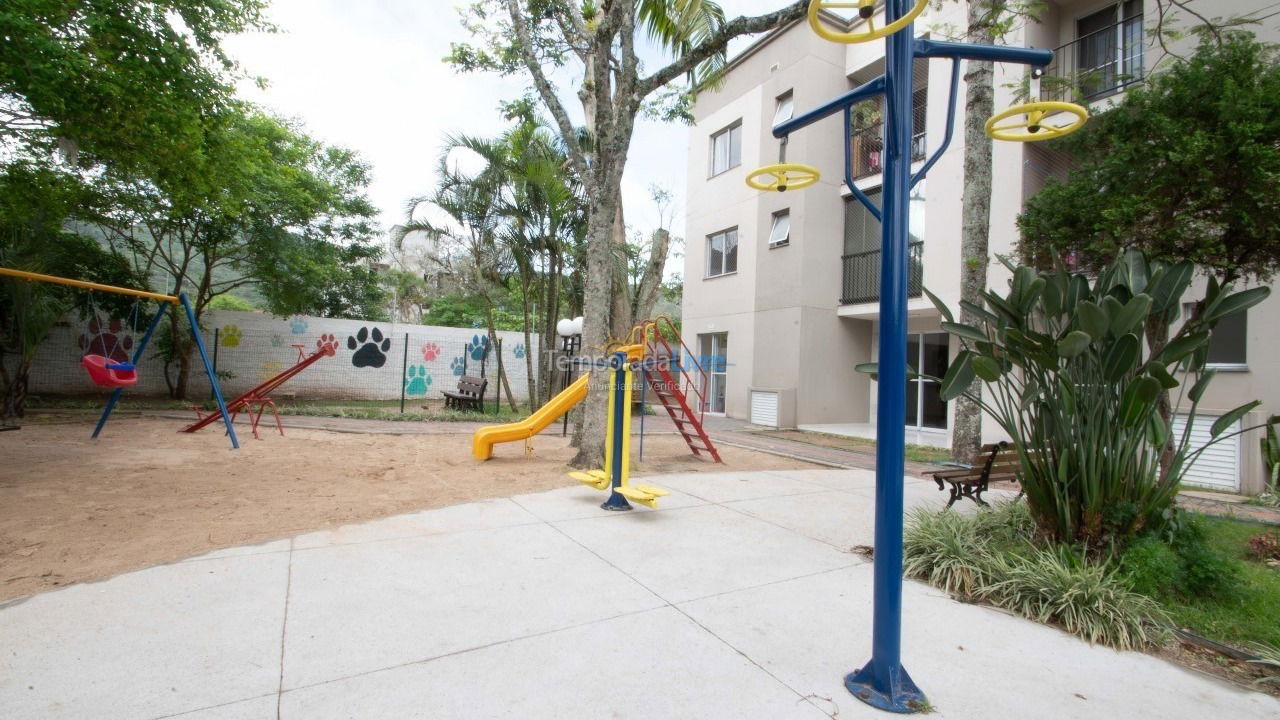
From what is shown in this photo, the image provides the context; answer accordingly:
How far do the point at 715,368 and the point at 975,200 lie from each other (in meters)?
10.6

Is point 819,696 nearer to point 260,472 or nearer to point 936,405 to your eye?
point 260,472

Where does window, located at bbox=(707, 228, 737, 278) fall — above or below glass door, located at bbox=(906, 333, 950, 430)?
above

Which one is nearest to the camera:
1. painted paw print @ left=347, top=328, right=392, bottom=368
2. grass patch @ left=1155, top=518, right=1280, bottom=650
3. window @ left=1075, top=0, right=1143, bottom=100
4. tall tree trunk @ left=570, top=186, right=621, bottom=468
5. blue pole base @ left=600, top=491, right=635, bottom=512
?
grass patch @ left=1155, top=518, right=1280, bottom=650

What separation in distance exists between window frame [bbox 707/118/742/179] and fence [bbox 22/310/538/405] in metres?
8.26

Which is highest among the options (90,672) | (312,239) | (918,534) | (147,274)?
(312,239)

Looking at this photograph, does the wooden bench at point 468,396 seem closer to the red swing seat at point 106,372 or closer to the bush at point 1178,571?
the red swing seat at point 106,372

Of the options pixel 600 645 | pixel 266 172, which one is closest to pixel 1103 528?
pixel 600 645

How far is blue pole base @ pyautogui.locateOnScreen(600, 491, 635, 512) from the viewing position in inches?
222

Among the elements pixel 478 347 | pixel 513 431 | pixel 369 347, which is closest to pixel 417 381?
pixel 369 347

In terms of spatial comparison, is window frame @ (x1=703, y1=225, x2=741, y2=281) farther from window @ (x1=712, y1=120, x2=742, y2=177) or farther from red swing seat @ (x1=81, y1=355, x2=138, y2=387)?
red swing seat @ (x1=81, y1=355, x2=138, y2=387)

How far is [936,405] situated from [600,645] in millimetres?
13541

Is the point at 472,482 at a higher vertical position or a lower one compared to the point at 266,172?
lower

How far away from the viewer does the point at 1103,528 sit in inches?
153

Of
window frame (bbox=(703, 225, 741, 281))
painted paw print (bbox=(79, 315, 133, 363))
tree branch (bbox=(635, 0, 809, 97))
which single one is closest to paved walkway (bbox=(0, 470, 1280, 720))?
tree branch (bbox=(635, 0, 809, 97))
